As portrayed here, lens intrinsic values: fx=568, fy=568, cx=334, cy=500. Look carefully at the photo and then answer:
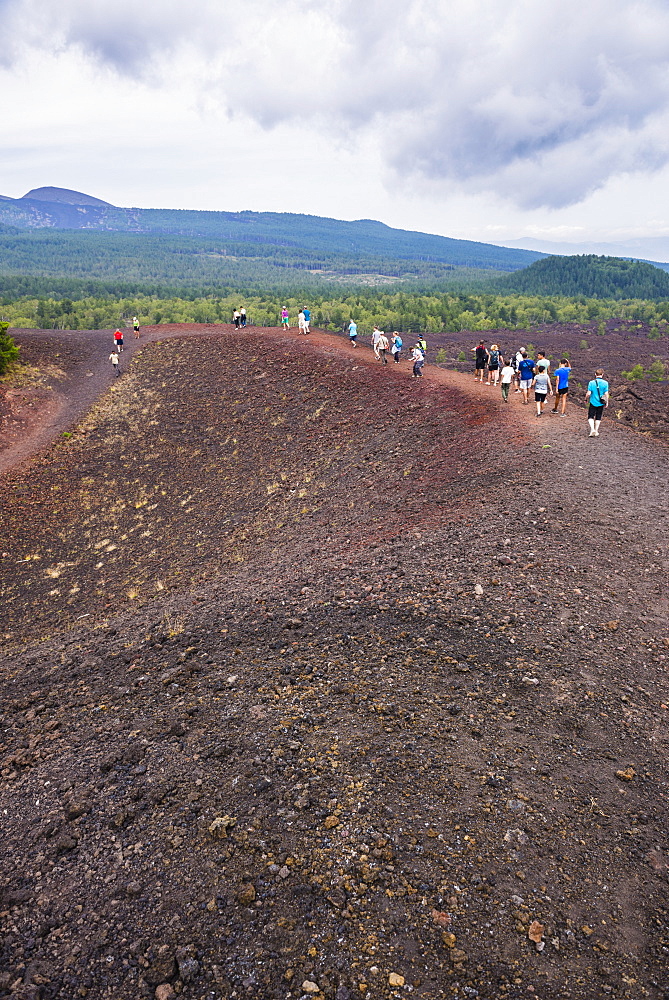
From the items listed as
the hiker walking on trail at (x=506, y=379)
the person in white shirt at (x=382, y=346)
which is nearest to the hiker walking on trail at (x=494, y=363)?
the hiker walking on trail at (x=506, y=379)

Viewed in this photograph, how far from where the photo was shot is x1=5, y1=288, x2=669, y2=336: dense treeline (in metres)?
82.1

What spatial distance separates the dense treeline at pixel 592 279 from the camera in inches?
6053

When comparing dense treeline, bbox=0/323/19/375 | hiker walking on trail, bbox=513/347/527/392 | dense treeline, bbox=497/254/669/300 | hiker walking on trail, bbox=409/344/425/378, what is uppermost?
dense treeline, bbox=497/254/669/300

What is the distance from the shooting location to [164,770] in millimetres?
8039

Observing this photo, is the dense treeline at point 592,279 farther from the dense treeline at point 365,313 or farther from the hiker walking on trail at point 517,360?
the hiker walking on trail at point 517,360

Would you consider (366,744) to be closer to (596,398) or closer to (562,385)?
(596,398)

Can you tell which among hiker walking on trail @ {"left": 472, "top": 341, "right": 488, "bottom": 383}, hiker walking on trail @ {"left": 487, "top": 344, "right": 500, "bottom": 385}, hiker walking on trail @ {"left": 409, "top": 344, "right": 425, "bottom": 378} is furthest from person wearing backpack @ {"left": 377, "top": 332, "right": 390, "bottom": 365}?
hiker walking on trail @ {"left": 487, "top": 344, "right": 500, "bottom": 385}

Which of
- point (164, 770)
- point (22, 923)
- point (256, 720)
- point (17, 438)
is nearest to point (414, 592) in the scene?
point (256, 720)

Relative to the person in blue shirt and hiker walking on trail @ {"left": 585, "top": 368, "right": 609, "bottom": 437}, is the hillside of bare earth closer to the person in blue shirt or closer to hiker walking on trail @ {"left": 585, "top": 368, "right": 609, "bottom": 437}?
the person in blue shirt

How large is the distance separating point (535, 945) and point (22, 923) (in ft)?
17.8

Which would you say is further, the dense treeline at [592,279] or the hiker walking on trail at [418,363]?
the dense treeline at [592,279]

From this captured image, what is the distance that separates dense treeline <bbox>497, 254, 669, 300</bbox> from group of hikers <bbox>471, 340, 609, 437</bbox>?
486 feet

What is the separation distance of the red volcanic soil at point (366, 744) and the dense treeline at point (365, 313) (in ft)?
234

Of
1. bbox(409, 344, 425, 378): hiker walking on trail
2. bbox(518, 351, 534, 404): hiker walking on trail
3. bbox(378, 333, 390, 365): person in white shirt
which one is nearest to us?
bbox(518, 351, 534, 404): hiker walking on trail
